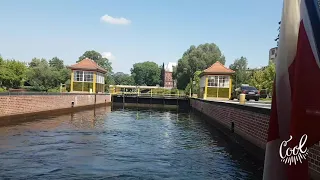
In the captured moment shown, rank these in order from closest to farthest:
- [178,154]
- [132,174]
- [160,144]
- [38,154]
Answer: [132,174] → [38,154] → [178,154] → [160,144]

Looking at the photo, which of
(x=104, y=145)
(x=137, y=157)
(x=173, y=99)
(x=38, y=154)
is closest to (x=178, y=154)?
(x=137, y=157)

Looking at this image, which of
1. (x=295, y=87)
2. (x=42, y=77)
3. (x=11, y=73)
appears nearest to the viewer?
(x=295, y=87)

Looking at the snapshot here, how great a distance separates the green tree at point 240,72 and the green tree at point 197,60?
5018 millimetres

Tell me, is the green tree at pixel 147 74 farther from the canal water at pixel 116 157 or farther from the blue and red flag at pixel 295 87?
the blue and red flag at pixel 295 87

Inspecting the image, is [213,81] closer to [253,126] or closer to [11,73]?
[253,126]

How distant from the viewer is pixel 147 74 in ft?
476

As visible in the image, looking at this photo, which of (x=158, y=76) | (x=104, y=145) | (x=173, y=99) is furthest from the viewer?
(x=158, y=76)

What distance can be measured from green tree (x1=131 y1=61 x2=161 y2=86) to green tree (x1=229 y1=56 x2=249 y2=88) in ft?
183

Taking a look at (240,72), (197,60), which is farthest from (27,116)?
(240,72)

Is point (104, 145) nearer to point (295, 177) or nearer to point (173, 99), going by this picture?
point (295, 177)

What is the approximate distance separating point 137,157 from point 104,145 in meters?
2.86

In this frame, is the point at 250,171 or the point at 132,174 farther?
the point at 250,171

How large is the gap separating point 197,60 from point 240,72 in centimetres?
1239

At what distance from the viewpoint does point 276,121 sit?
8.23ft
